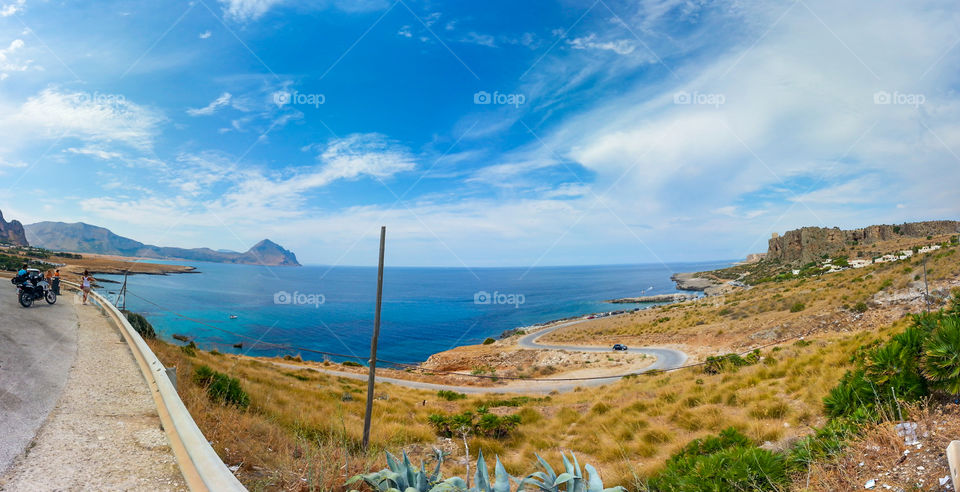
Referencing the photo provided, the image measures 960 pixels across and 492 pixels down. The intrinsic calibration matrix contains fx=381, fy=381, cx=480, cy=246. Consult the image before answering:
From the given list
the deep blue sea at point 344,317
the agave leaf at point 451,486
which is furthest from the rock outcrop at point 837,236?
the agave leaf at point 451,486

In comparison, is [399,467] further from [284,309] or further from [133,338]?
[284,309]

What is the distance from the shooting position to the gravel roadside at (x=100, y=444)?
2957 millimetres

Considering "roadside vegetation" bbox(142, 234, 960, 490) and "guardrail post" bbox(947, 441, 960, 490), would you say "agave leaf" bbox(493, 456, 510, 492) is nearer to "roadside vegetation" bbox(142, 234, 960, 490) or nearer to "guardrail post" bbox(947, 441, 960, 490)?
"roadside vegetation" bbox(142, 234, 960, 490)

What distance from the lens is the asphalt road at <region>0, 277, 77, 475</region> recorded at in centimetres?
383

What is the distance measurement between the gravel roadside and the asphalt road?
12 centimetres

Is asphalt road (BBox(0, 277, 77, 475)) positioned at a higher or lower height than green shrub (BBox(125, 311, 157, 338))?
higher

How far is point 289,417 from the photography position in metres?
8.27

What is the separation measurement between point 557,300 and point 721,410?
10448 cm

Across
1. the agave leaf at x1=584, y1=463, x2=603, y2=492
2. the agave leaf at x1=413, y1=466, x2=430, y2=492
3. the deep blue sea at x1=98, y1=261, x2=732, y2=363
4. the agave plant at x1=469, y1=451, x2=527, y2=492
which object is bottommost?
the deep blue sea at x1=98, y1=261, x2=732, y2=363

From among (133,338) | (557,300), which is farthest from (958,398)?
(557,300)

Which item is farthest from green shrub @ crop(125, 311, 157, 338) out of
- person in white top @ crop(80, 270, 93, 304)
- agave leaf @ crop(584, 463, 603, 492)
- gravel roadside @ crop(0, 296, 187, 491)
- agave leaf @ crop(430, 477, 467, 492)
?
agave leaf @ crop(584, 463, 603, 492)

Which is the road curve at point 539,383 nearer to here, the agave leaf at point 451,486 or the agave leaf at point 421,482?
the agave leaf at point 421,482

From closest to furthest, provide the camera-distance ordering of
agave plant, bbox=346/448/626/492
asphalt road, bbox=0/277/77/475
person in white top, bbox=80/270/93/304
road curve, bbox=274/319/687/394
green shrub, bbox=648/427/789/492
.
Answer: agave plant, bbox=346/448/626/492, green shrub, bbox=648/427/789/492, asphalt road, bbox=0/277/77/475, person in white top, bbox=80/270/93/304, road curve, bbox=274/319/687/394

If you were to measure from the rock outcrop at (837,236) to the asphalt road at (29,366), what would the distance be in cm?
10839
